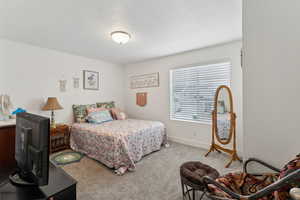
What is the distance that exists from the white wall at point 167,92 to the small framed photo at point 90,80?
3.53 feet

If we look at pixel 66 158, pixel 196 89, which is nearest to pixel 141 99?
pixel 196 89

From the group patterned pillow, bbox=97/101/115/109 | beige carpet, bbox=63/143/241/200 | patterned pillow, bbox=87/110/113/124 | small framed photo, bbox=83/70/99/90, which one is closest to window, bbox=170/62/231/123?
beige carpet, bbox=63/143/241/200

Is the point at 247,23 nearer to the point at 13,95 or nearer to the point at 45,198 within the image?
the point at 45,198

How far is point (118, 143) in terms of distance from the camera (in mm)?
2262

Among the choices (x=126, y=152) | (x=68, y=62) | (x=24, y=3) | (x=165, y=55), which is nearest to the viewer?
(x=24, y=3)

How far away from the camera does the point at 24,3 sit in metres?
1.64

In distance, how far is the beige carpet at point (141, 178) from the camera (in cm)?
171

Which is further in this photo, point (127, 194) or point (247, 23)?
point (127, 194)

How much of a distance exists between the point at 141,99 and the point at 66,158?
8.21ft

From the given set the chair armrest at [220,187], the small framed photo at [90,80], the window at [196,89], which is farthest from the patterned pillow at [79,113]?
the chair armrest at [220,187]

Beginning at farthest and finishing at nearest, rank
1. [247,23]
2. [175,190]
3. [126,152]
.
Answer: [126,152] → [175,190] → [247,23]

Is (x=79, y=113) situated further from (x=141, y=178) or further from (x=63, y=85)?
(x=141, y=178)

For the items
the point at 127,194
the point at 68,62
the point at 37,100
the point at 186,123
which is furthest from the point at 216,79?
the point at 37,100

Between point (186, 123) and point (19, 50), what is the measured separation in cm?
419
